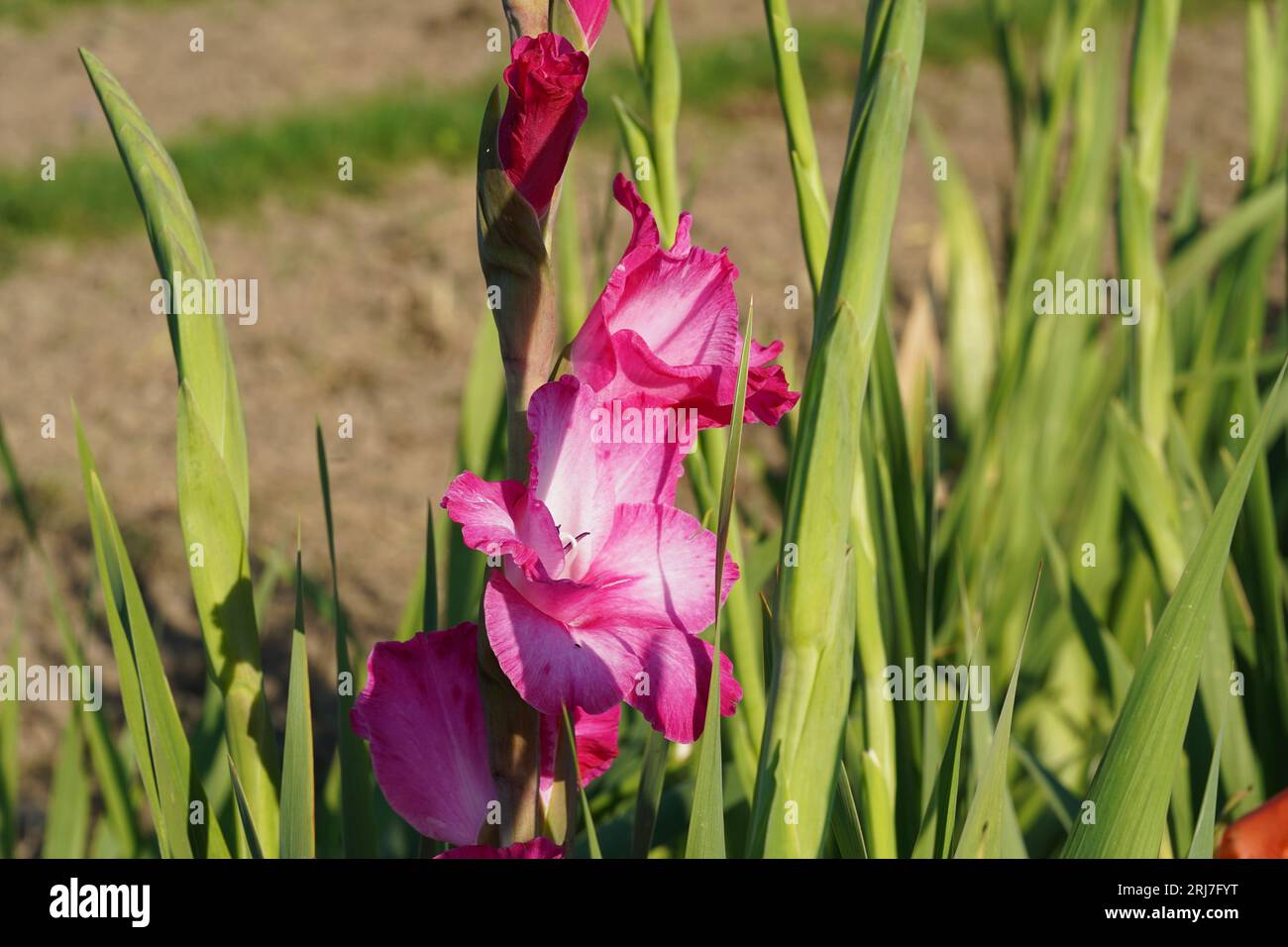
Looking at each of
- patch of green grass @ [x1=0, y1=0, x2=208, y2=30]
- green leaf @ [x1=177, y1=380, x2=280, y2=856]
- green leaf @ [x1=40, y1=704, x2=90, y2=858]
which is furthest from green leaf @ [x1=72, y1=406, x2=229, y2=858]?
patch of green grass @ [x1=0, y1=0, x2=208, y2=30]

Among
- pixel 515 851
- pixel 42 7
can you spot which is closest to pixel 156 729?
pixel 515 851

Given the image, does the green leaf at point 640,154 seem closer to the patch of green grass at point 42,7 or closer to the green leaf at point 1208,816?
the green leaf at point 1208,816

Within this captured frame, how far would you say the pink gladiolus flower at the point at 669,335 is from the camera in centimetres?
38

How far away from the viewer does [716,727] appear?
0.36 m

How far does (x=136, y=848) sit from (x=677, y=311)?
1.84 feet

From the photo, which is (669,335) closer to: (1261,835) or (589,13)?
(589,13)

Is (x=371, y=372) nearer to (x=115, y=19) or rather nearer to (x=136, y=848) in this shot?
(x=136, y=848)

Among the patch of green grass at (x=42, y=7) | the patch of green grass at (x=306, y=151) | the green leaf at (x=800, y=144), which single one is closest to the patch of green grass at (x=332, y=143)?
the patch of green grass at (x=306, y=151)

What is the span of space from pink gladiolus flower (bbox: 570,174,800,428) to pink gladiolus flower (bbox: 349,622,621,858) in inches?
4.1

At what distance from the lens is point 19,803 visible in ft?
3.88

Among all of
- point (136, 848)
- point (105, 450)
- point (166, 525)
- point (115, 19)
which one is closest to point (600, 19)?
point (136, 848)

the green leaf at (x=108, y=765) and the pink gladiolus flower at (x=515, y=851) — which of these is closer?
the pink gladiolus flower at (x=515, y=851)

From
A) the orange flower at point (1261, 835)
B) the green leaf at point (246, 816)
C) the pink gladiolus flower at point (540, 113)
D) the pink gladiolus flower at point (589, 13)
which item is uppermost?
the pink gladiolus flower at point (589, 13)
